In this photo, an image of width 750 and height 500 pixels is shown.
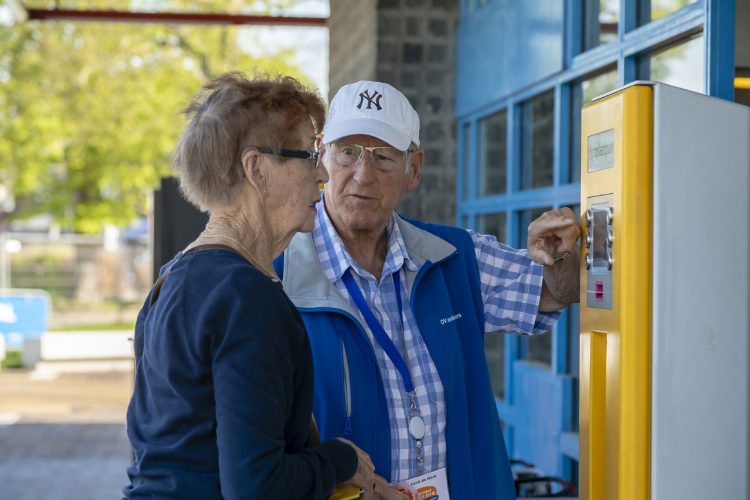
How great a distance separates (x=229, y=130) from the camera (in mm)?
1854

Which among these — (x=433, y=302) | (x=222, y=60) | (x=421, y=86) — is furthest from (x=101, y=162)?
(x=433, y=302)

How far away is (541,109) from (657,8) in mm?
1177

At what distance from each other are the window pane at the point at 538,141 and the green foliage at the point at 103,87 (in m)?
12.4

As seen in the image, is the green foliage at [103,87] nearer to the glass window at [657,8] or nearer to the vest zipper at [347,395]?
the glass window at [657,8]

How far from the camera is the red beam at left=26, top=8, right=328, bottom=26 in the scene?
8164 mm

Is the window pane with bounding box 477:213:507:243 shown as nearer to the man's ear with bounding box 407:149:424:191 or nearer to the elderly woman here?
the man's ear with bounding box 407:149:424:191

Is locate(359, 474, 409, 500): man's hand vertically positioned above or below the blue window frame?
below

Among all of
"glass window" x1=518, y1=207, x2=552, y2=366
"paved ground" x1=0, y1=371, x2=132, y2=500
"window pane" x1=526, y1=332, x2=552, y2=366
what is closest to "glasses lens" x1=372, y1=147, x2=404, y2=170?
"glass window" x1=518, y1=207, x2=552, y2=366

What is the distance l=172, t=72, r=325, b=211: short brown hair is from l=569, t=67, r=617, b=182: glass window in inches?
88.1

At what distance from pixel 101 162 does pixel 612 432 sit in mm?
18120

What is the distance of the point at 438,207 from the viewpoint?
564cm

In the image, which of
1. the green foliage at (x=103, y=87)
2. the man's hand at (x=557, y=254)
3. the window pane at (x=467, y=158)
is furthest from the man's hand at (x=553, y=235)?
the green foliage at (x=103, y=87)

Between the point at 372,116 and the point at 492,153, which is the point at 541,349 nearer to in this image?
the point at 492,153

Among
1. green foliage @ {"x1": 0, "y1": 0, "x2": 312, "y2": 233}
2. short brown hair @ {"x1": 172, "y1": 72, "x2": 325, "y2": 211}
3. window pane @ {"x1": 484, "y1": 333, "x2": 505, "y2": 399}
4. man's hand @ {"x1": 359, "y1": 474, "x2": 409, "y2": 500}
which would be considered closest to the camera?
short brown hair @ {"x1": 172, "y1": 72, "x2": 325, "y2": 211}
